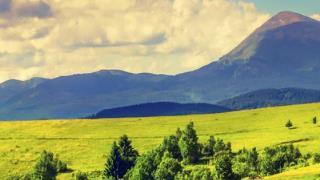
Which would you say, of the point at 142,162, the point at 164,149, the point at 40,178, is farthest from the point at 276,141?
the point at 40,178

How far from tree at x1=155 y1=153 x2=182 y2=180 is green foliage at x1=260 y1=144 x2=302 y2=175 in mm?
18533

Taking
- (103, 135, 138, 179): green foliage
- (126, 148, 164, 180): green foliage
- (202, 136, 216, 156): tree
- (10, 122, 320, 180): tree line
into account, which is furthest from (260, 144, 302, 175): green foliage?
(103, 135, 138, 179): green foliage

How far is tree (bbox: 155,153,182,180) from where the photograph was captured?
129 metres

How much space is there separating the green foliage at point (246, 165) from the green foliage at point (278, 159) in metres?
1.66

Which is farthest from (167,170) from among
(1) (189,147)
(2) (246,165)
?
(1) (189,147)

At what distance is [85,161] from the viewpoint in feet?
591

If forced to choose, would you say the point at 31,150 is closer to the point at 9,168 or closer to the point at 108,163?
the point at 9,168

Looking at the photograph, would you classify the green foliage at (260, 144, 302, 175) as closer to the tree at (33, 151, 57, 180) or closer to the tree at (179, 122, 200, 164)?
the tree at (179, 122, 200, 164)

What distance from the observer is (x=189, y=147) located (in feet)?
530

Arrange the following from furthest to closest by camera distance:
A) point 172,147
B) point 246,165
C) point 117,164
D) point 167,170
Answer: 1. point 172,147
2. point 117,164
3. point 246,165
4. point 167,170

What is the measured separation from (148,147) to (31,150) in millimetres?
37606

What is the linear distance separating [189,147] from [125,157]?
17.0m

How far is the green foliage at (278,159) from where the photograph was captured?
130 meters

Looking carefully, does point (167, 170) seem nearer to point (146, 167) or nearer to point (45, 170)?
point (146, 167)
